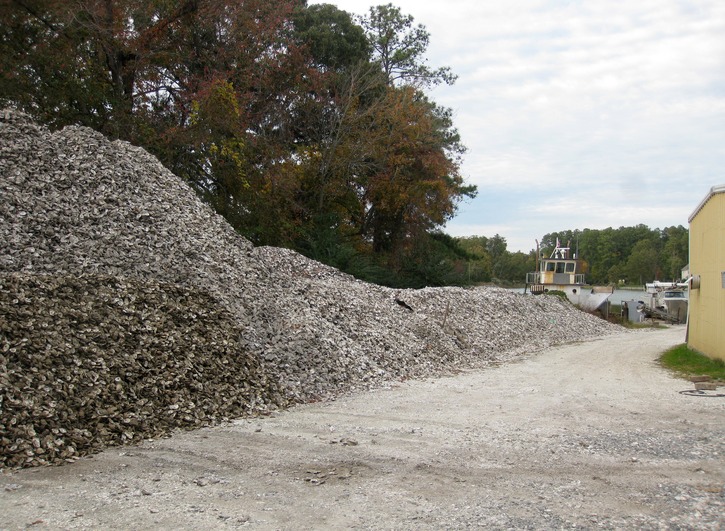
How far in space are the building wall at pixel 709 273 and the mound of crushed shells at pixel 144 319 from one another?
14.9 ft

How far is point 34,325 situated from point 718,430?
7634 mm

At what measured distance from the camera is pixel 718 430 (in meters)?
6.76

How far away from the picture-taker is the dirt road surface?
4.25 meters

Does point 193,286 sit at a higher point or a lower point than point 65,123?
lower

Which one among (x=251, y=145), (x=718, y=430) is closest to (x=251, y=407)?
(x=718, y=430)

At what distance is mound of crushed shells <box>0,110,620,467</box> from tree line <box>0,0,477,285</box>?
461 centimetres

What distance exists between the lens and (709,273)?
555 inches

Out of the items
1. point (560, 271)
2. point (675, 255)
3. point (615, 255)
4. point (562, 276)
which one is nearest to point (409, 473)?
point (562, 276)

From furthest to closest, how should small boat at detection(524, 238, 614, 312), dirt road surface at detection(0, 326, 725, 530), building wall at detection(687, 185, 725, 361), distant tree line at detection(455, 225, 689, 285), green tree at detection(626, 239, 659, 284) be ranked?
green tree at detection(626, 239, 659, 284) < distant tree line at detection(455, 225, 689, 285) < small boat at detection(524, 238, 614, 312) < building wall at detection(687, 185, 725, 361) < dirt road surface at detection(0, 326, 725, 530)

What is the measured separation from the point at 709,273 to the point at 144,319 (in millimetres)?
12537

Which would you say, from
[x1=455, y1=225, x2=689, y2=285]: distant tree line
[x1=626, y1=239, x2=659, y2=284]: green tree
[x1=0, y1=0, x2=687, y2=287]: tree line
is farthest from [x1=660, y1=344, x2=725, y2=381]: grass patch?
Result: [x1=626, y1=239, x2=659, y2=284]: green tree

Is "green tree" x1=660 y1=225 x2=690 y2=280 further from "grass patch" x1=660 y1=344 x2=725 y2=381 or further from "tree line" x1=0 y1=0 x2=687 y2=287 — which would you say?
"grass patch" x1=660 y1=344 x2=725 y2=381

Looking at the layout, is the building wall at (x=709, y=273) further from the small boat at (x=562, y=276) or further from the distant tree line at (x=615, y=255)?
the distant tree line at (x=615, y=255)

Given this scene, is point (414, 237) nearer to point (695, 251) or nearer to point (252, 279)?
point (695, 251)
